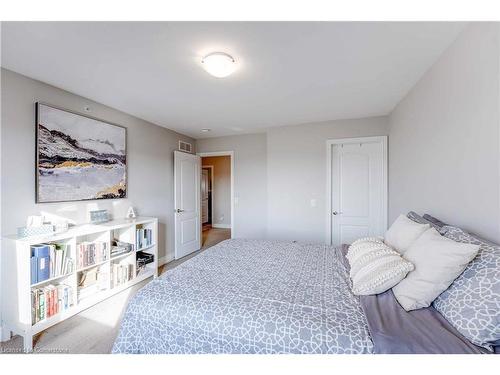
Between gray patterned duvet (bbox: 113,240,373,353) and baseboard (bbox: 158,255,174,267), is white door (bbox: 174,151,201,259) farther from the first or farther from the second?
gray patterned duvet (bbox: 113,240,373,353)

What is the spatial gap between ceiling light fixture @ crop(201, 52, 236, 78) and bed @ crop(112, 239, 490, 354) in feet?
5.16

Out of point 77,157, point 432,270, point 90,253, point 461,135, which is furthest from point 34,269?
point 461,135

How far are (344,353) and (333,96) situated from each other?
2408 millimetres

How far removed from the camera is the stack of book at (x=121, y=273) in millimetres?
2537

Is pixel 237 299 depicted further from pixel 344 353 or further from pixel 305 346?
pixel 344 353

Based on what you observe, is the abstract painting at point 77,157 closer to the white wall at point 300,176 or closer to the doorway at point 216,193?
the white wall at point 300,176

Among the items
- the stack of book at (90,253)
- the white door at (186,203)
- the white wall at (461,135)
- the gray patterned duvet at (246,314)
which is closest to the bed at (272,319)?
the gray patterned duvet at (246,314)

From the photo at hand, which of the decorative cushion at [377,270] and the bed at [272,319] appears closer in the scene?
the bed at [272,319]

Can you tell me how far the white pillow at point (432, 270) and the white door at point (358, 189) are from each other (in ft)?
7.24

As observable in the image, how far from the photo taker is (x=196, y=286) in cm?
139

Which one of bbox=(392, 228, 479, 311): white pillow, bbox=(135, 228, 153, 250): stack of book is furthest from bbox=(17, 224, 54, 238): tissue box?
bbox=(392, 228, 479, 311): white pillow

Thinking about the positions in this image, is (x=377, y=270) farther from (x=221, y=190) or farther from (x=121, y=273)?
(x=221, y=190)

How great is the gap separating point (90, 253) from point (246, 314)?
1.99 m

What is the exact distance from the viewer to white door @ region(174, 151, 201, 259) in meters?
3.88
